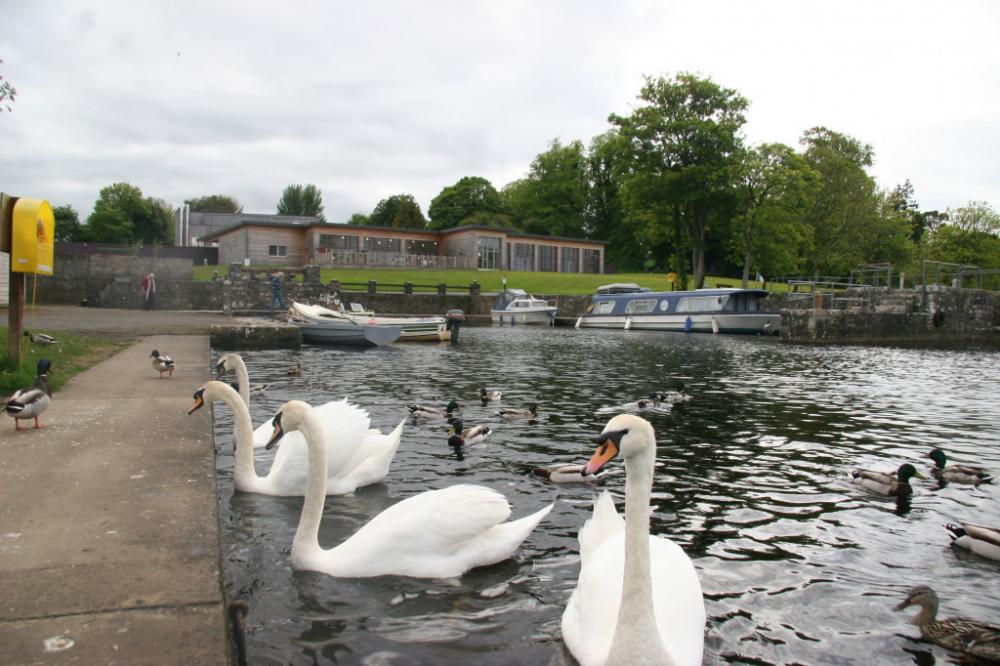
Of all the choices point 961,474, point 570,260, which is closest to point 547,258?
point 570,260

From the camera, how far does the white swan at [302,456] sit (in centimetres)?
732

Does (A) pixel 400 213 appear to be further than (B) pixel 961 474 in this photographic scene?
Yes

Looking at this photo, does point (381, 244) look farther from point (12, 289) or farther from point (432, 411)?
point (12, 289)

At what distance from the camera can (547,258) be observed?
77500 millimetres

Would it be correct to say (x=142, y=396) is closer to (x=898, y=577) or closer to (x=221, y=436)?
(x=221, y=436)

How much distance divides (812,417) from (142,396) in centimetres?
1141

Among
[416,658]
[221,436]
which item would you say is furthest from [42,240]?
[416,658]

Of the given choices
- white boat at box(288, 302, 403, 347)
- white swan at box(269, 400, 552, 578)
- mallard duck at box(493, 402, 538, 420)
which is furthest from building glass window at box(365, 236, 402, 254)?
white swan at box(269, 400, 552, 578)

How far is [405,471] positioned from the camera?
8875 millimetres

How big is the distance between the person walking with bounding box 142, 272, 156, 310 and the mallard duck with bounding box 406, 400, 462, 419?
32.6m

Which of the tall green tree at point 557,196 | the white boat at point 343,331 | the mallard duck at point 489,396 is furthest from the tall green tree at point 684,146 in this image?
the mallard duck at point 489,396

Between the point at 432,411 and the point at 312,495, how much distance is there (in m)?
6.90

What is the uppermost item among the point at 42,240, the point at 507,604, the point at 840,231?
the point at 840,231

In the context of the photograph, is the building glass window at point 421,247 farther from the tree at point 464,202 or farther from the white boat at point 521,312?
the tree at point 464,202
